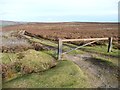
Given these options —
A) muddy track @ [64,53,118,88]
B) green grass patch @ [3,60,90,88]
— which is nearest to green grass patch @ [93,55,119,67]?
muddy track @ [64,53,118,88]

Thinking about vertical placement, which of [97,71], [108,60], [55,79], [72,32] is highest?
[72,32]

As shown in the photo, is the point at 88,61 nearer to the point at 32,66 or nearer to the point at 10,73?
the point at 32,66

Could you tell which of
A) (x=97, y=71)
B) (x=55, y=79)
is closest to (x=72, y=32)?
(x=97, y=71)

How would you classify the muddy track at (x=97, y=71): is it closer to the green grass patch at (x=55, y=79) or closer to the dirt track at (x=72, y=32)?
the green grass patch at (x=55, y=79)

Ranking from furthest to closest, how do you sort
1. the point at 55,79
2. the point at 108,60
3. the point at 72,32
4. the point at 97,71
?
the point at 72,32
the point at 108,60
the point at 97,71
the point at 55,79

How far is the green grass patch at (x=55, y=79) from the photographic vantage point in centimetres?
1286

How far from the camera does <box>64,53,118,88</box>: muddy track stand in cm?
1333

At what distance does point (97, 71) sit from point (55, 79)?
3.14 meters

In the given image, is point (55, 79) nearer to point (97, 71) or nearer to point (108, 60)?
point (97, 71)

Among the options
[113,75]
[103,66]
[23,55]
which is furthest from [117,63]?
[23,55]

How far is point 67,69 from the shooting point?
14.9 meters

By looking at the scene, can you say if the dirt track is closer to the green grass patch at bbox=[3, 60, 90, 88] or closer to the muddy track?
the muddy track

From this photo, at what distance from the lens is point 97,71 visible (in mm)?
15141

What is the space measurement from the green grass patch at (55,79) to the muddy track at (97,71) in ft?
1.73
